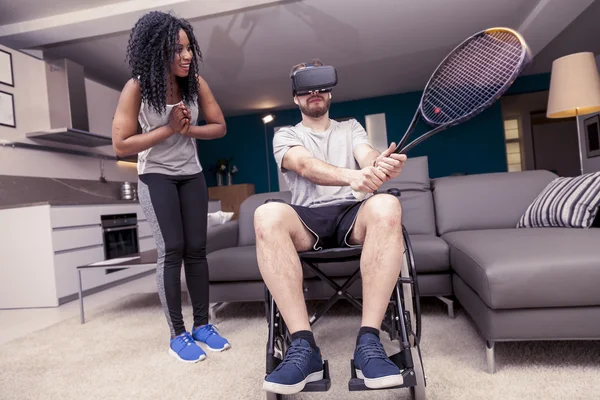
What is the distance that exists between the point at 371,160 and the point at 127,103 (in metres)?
1.01

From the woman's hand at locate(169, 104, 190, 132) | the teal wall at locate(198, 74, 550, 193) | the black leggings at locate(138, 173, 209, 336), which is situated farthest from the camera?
the teal wall at locate(198, 74, 550, 193)

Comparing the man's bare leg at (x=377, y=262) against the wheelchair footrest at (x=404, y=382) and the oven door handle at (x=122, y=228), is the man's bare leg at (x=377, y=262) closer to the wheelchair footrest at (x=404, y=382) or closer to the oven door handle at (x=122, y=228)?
the wheelchair footrest at (x=404, y=382)

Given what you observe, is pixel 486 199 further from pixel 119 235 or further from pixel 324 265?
pixel 119 235

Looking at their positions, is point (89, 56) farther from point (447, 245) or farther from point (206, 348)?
point (447, 245)

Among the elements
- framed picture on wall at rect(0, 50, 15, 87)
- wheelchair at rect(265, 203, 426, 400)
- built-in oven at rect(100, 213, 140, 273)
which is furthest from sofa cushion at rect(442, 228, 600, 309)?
framed picture on wall at rect(0, 50, 15, 87)

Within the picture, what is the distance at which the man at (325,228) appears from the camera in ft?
3.53

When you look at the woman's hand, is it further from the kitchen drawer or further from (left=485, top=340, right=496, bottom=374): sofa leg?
the kitchen drawer

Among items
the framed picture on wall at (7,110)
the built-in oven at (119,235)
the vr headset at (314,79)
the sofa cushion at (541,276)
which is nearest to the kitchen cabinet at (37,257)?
the built-in oven at (119,235)

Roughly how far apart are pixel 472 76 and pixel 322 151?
2.39 ft

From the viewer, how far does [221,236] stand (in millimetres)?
2416

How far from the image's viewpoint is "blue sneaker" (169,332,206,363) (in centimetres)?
163

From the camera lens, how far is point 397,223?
4.22ft

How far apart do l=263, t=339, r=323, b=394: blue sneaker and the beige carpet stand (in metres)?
0.23

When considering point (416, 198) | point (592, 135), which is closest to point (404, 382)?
point (416, 198)
